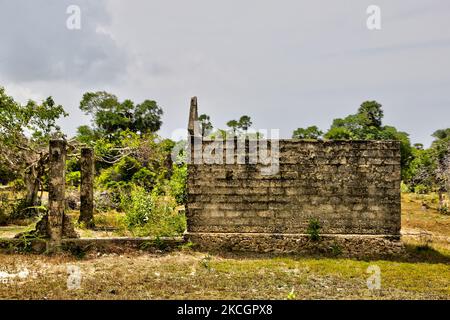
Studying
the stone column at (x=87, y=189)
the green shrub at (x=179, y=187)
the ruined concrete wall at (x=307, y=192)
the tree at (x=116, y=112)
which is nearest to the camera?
the ruined concrete wall at (x=307, y=192)

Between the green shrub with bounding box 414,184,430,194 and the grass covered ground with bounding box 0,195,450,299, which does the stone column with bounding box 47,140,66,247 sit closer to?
the grass covered ground with bounding box 0,195,450,299

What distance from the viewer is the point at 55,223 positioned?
9867 millimetres

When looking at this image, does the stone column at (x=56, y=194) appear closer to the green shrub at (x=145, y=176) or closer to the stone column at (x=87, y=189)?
the stone column at (x=87, y=189)

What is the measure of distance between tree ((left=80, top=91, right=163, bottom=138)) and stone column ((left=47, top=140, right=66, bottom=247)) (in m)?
32.8

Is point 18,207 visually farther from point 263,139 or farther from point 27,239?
point 263,139

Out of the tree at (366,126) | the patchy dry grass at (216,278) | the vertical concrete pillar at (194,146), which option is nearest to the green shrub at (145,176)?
the vertical concrete pillar at (194,146)

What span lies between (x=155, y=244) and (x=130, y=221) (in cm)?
222

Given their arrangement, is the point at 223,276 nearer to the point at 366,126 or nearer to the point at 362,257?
the point at 362,257

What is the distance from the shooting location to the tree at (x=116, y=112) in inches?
1732

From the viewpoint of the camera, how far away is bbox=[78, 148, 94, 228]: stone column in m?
13.5

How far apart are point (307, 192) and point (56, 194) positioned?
6177 millimetres

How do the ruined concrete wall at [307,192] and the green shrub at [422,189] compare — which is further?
the green shrub at [422,189]

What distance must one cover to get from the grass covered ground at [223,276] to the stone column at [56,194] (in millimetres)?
705

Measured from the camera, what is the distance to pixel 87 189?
45.1ft
